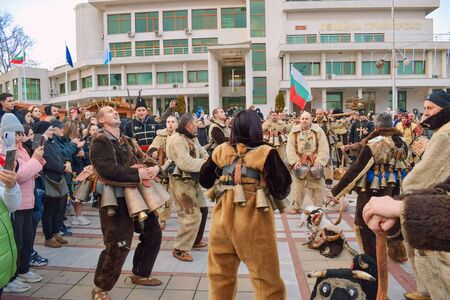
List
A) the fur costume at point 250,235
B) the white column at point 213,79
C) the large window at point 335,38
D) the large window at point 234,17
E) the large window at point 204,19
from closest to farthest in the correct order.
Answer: the fur costume at point 250,235
the white column at point 213,79
the large window at point 335,38
the large window at point 234,17
the large window at point 204,19

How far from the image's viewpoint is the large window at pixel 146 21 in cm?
4628

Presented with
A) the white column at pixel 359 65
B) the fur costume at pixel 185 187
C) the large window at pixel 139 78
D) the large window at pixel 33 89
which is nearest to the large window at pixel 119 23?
the large window at pixel 139 78

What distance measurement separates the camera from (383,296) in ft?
6.81

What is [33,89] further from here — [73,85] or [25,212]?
[25,212]

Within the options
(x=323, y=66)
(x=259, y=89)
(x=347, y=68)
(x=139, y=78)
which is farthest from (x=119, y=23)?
(x=347, y=68)

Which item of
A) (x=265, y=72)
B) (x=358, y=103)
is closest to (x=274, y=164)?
(x=358, y=103)

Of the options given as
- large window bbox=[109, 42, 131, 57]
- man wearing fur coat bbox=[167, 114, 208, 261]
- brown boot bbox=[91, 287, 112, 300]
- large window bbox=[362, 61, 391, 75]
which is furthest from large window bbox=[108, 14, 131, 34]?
brown boot bbox=[91, 287, 112, 300]

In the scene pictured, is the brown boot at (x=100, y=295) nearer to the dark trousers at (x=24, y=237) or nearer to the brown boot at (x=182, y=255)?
the dark trousers at (x=24, y=237)

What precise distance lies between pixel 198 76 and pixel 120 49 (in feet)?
36.4

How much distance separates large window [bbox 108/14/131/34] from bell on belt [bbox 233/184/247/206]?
47.3m

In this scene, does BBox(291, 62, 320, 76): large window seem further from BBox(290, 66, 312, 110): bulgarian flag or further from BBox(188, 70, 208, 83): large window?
BBox(290, 66, 312, 110): bulgarian flag

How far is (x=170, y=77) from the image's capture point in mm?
44625

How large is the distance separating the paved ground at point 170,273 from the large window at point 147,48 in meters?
42.0

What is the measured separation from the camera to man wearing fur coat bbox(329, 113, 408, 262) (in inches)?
185
